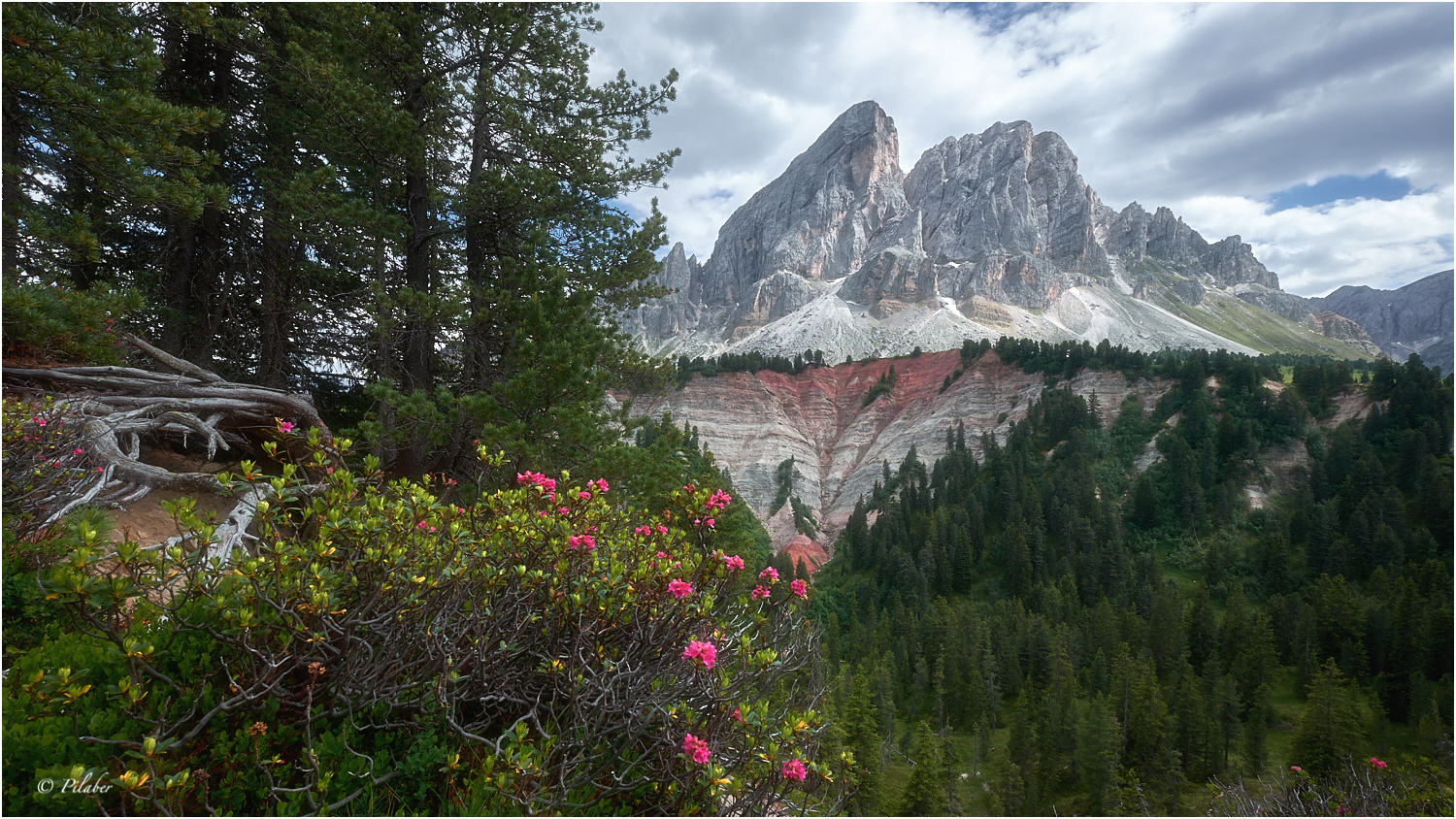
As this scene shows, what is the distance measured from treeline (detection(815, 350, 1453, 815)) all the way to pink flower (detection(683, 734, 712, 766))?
28200 millimetres

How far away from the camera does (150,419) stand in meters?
7.04

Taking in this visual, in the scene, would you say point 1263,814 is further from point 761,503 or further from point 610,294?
point 761,503

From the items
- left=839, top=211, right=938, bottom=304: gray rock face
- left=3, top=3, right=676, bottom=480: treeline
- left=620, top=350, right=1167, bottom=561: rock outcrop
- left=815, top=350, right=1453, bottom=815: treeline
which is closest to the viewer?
left=3, top=3, right=676, bottom=480: treeline

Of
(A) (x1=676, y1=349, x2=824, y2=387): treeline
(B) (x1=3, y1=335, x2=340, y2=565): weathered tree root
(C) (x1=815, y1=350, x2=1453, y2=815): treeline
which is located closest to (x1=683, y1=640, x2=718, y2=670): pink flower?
(B) (x1=3, y1=335, x2=340, y2=565): weathered tree root

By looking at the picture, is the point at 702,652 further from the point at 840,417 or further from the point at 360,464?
the point at 840,417

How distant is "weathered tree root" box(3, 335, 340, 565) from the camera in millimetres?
5410

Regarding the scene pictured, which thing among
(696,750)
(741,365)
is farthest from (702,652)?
(741,365)

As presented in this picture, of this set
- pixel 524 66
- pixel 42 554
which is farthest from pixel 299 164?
pixel 42 554

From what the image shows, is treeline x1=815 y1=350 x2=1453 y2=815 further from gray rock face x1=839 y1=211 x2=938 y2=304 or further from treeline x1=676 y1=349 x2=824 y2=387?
gray rock face x1=839 y1=211 x2=938 y2=304

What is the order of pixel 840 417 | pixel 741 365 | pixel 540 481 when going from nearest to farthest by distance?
pixel 540 481
pixel 741 365
pixel 840 417

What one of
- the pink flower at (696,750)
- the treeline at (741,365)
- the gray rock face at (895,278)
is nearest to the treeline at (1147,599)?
the pink flower at (696,750)

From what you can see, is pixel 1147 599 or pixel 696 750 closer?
pixel 696 750

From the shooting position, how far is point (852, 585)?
73750mm

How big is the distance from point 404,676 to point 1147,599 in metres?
76.1
